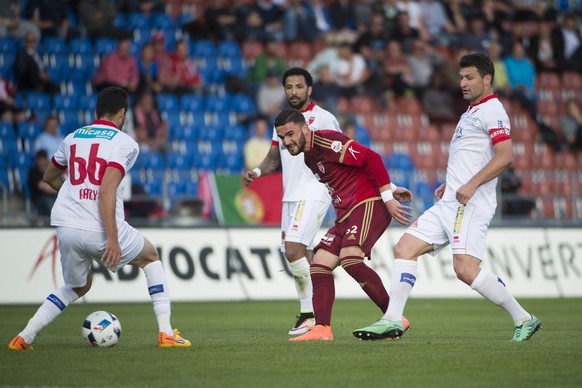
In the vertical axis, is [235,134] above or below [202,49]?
below

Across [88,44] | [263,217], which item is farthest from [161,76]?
[263,217]

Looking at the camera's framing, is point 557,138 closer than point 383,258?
No

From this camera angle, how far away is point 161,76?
72.0ft

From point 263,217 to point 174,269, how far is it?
285cm

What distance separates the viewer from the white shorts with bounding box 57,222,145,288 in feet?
29.4

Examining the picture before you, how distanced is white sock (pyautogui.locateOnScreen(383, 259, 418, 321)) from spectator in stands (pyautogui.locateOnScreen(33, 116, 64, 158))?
1085cm

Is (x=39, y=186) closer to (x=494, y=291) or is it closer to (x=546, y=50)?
(x=494, y=291)

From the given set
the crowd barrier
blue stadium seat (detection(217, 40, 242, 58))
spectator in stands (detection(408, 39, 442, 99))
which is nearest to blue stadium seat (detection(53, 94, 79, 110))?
blue stadium seat (detection(217, 40, 242, 58))

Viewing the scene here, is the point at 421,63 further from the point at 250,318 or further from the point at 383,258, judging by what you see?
the point at 250,318

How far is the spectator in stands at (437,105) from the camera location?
24.1 m

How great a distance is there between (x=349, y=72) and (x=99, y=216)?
15.2 meters

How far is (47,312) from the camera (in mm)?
9195

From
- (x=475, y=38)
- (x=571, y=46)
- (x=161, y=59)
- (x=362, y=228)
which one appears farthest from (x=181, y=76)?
(x=362, y=228)

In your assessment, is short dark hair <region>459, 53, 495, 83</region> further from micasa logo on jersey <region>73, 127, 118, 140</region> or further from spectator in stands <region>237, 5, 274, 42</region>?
spectator in stands <region>237, 5, 274, 42</region>
